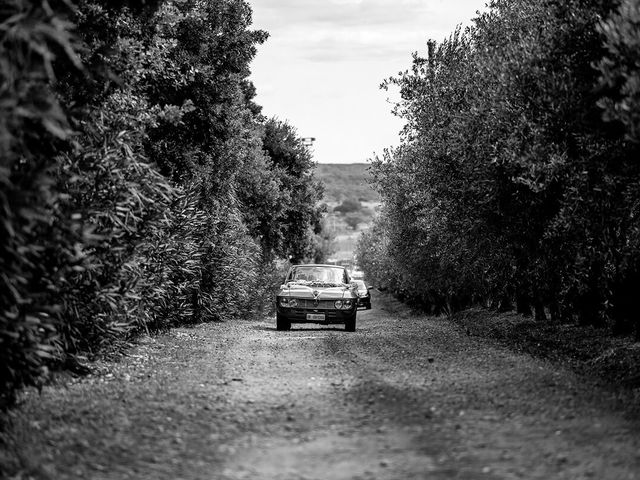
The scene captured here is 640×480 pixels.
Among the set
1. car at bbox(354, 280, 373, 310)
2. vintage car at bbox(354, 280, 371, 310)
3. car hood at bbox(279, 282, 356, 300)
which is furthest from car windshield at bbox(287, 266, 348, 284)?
car at bbox(354, 280, 373, 310)

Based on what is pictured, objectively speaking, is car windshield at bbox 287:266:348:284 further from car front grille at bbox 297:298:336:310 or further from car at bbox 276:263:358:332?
car front grille at bbox 297:298:336:310

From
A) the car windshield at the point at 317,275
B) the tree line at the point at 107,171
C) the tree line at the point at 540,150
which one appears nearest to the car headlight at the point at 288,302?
the car windshield at the point at 317,275

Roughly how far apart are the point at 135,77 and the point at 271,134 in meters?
38.2

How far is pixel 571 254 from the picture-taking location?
1666 centimetres

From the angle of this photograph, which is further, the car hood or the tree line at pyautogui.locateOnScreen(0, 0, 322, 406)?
the car hood

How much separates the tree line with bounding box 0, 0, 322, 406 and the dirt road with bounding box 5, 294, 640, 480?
3.29ft

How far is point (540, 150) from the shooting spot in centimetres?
1316

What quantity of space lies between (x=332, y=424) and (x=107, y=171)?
16.3 ft

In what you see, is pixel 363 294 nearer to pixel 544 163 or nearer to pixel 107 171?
pixel 544 163

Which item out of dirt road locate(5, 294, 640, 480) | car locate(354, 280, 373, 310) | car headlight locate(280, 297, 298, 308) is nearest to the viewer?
dirt road locate(5, 294, 640, 480)

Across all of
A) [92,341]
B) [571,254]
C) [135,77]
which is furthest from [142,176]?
[571,254]

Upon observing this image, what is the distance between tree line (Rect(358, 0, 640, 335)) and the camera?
479 inches

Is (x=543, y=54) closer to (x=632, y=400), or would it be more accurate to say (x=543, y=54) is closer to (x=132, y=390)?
(x=632, y=400)

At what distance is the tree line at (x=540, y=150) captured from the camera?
12.2 metres
